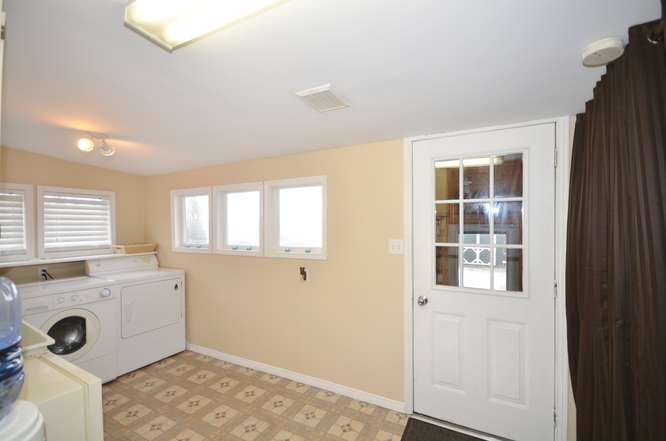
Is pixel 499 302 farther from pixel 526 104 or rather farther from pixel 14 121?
pixel 14 121

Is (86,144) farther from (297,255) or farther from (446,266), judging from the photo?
(446,266)

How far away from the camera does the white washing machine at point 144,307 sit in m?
2.87

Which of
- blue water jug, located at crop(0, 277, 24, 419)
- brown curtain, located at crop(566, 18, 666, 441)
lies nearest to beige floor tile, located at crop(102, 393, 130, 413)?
blue water jug, located at crop(0, 277, 24, 419)

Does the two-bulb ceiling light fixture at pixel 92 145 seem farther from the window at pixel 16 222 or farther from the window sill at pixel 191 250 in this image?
the window sill at pixel 191 250

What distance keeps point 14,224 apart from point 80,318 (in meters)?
1.18

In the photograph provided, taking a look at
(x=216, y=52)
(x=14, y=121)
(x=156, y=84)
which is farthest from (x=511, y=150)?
(x=14, y=121)

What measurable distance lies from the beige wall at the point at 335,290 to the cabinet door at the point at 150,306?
42cm

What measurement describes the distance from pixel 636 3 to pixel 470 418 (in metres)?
2.36

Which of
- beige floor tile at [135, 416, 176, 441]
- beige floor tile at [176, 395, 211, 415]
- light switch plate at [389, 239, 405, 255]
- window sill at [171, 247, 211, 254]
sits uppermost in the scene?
light switch plate at [389, 239, 405, 255]

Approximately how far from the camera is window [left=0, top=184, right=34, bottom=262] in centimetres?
272

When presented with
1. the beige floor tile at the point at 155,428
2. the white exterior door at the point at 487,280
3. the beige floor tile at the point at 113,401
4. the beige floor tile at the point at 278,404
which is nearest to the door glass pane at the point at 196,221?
the beige floor tile at the point at 113,401

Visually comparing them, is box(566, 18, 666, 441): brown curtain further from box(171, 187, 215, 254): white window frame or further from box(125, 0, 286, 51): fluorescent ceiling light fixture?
box(171, 187, 215, 254): white window frame

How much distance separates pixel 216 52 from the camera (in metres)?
1.30

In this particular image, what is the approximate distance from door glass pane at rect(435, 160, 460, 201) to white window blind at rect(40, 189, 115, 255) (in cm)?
371
